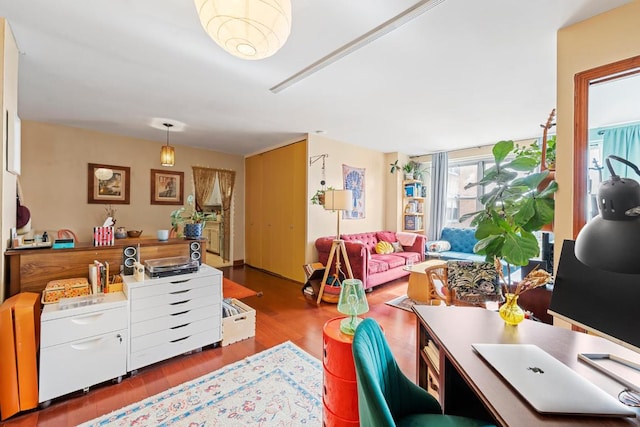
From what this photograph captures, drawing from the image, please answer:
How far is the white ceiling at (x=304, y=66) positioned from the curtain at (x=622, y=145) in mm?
779

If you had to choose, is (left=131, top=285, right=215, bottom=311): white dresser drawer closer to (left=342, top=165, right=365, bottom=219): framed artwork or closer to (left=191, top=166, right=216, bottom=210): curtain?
(left=342, top=165, right=365, bottom=219): framed artwork

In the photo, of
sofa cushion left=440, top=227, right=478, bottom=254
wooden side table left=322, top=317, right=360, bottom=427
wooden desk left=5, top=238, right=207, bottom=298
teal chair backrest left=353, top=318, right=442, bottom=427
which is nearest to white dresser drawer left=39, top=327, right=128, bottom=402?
wooden desk left=5, top=238, right=207, bottom=298

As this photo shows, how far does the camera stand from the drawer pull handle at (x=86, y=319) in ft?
→ 6.01

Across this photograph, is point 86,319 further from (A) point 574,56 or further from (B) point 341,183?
(B) point 341,183

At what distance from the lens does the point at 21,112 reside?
3.58 m

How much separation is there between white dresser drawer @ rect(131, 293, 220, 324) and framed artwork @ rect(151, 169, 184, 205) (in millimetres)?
3503

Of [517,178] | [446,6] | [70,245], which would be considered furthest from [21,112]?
[517,178]

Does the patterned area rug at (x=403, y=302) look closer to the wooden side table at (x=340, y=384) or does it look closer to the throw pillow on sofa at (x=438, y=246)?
the throw pillow on sofa at (x=438, y=246)

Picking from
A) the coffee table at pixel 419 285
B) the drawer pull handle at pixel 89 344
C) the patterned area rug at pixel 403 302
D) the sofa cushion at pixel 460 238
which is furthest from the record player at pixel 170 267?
the sofa cushion at pixel 460 238

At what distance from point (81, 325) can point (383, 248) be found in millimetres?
4384

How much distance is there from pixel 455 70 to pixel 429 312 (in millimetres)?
2200

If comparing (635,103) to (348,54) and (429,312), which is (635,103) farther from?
(429,312)

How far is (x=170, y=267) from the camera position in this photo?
91.0 inches

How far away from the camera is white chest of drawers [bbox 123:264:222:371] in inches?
82.4
